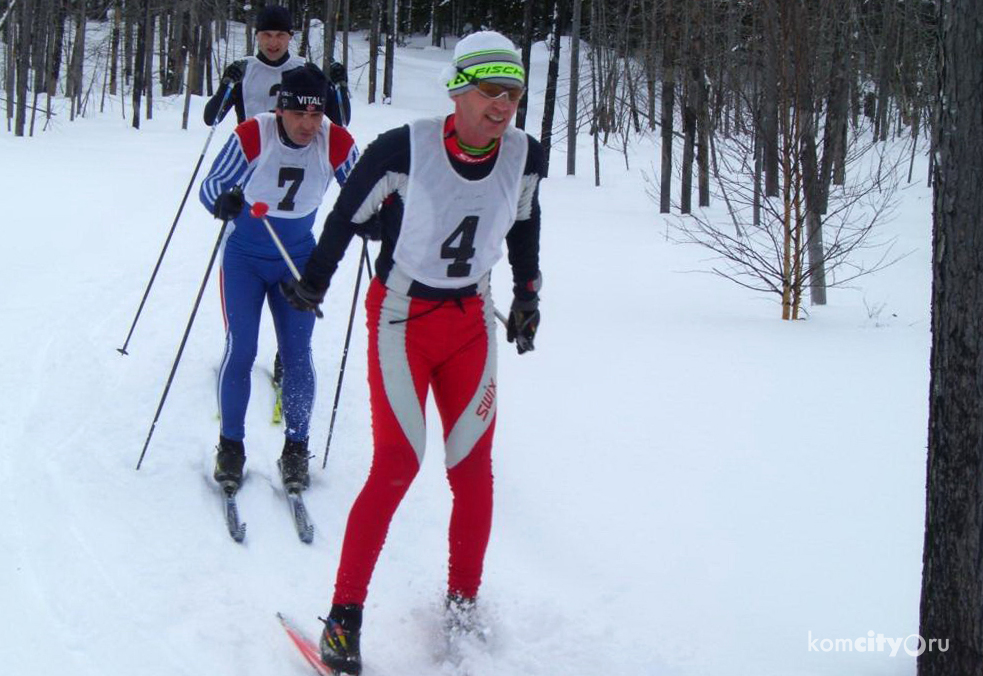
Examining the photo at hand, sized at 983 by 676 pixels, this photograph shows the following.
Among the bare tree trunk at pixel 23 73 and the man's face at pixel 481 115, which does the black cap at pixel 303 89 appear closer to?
the man's face at pixel 481 115

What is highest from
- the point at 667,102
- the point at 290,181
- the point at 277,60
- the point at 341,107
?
the point at 667,102

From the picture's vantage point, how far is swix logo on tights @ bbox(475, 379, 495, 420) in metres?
3.19

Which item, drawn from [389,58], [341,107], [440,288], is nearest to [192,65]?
[389,58]

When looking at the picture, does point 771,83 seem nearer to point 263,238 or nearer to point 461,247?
point 263,238

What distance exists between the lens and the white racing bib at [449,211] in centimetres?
296

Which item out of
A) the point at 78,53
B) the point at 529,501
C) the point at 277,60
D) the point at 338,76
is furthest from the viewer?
the point at 78,53

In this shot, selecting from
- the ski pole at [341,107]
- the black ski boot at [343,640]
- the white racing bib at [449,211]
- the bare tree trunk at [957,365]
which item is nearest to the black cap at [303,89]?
the white racing bib at [449,211]

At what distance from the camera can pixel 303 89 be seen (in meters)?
4.15

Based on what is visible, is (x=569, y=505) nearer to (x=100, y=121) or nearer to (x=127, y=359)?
(x=127, y=359)

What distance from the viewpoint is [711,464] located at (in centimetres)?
509

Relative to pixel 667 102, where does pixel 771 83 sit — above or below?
below

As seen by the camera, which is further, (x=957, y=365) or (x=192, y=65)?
(x=192, y=65)

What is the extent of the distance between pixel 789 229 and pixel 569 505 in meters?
5.57

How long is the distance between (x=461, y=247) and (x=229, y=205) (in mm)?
1681
